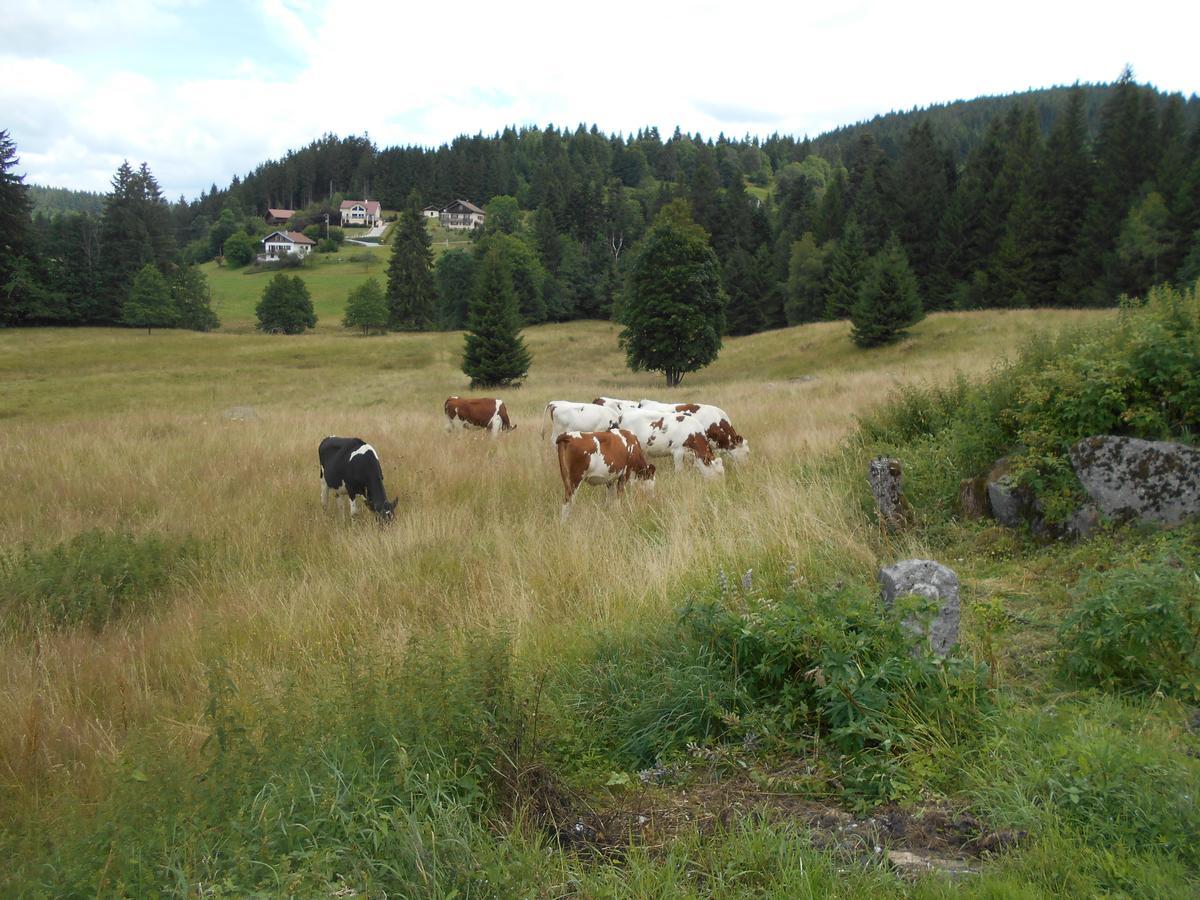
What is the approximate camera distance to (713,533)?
271 inches

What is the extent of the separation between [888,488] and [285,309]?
79831 mm

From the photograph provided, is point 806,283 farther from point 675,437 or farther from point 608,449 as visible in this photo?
point 608,449

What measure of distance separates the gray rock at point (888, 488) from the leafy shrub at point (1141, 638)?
282 cm

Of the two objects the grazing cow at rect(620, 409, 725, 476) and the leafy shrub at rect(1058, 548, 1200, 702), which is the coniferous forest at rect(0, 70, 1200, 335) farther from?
the leafy shrub at rect(1058, 548, 1200, 702)

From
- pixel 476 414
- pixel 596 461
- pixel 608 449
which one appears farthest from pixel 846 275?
pixel 596 461

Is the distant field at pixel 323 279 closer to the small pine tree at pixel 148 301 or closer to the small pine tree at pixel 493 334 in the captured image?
the small pine tree at pixel 148 301

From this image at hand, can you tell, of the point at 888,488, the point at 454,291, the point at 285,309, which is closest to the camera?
the point at 888,488

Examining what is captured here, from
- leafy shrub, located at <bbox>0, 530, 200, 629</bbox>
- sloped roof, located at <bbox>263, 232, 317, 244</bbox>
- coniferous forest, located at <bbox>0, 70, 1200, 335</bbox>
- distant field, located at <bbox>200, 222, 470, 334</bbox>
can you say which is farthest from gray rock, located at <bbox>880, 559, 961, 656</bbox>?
sloped roof, located at <bbox>263, 232, 317, 244</bbox>

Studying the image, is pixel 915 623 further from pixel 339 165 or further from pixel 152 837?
pixel 339 165

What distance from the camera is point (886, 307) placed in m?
40.8

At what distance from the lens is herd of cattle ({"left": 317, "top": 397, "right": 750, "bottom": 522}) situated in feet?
33.6

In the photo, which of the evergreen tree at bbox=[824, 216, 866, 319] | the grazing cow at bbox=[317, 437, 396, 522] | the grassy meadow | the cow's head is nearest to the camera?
the grassy meadow

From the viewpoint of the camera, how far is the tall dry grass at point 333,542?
4848 millimetres

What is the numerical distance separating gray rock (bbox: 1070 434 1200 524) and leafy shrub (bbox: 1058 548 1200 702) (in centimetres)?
193
